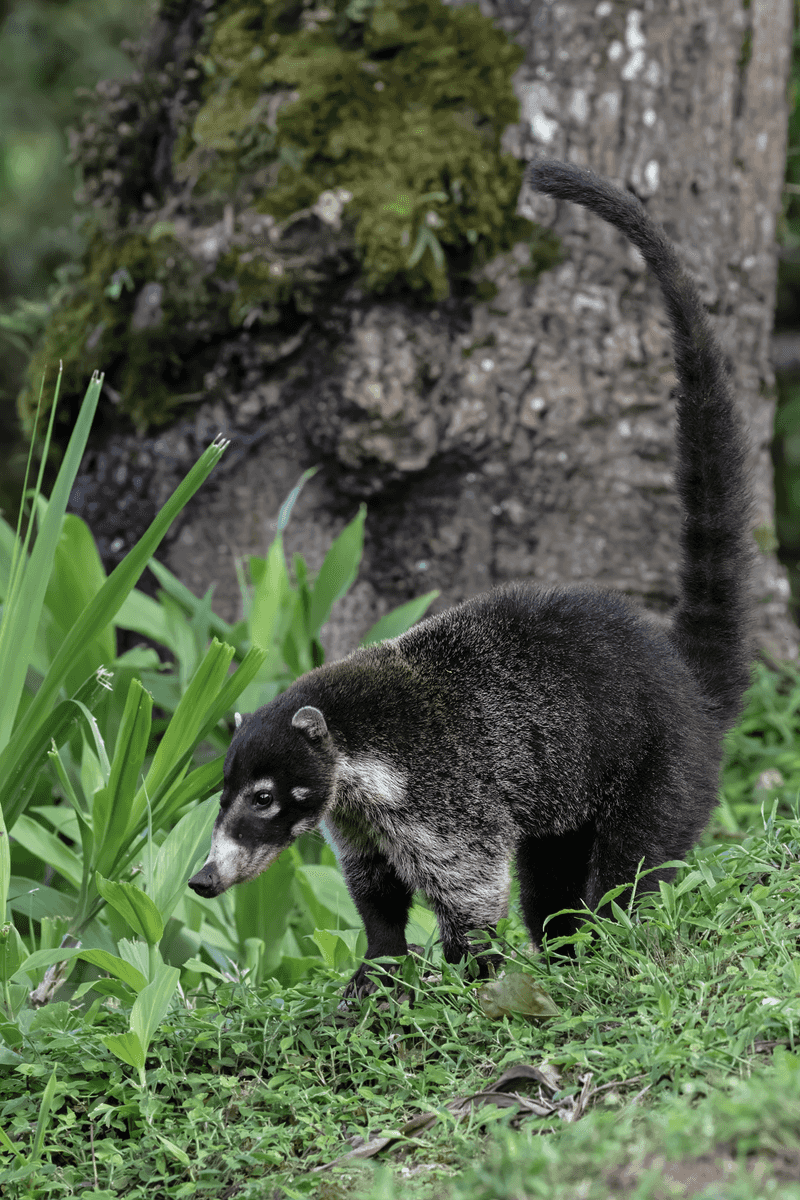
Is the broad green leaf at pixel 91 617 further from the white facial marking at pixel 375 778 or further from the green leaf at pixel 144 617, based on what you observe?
the green leaf at pixel 144 617

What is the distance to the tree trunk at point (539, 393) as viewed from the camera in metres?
4.17

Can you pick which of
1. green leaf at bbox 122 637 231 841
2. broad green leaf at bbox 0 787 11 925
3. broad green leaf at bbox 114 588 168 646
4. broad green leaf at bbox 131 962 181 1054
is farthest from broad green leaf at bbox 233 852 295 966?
broad green leaf at bbox 114 588 168 646

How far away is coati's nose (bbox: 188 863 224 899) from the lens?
2297 millimetres

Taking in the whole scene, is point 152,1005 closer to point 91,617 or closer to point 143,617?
point 91,617

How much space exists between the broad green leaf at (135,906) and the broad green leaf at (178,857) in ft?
0.54

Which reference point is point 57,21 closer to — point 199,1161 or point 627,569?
point 627,569

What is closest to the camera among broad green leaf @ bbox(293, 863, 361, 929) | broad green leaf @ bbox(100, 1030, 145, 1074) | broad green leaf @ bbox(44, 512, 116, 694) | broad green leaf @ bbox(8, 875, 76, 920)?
broad green leaf @ bbox(100, 1030, 145, 1074)

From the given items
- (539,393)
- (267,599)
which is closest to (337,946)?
(267,599)

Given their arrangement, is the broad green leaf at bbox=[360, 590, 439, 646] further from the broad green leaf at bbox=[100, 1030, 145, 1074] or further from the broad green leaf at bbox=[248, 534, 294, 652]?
the broad green leaf at bbox=[100, 1030, 145, 1074]

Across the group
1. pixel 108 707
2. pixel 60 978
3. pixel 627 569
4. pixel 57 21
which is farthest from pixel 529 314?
pixel 57 21

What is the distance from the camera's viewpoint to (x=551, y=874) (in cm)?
269

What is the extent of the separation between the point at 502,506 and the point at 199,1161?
2.91 meters

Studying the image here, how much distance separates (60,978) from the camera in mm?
2557

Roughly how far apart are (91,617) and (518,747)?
3.67 feet
